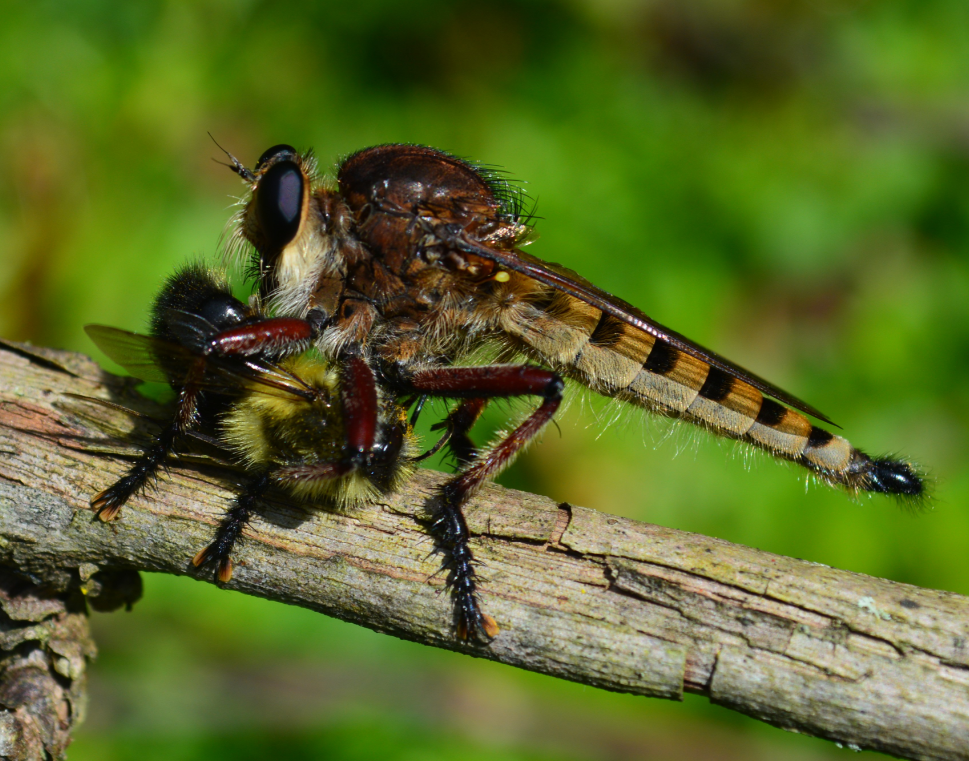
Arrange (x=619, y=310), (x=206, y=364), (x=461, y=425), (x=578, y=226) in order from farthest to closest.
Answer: (x=578, y=226), (x=461, y=425), (x=619, y=310), (x=206, y=364)

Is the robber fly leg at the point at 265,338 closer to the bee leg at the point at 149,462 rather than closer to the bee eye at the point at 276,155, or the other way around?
the bee leg at the point at 149,462

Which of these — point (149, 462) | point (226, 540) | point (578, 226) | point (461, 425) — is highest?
point (578, 226)

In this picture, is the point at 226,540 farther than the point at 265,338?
No

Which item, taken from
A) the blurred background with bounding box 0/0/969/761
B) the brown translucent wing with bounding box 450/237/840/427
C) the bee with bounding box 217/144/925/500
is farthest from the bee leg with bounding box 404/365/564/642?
the blurred background with bounding box 0/0/969/761

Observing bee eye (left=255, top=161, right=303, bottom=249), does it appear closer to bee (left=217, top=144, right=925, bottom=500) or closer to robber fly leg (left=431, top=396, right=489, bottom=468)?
bee (left=217, top=144, right=925, bottom=500)

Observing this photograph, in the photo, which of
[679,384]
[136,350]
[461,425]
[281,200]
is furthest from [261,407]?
[679,384]

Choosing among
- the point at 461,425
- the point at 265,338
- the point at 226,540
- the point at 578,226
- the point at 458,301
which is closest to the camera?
the point at 226,540

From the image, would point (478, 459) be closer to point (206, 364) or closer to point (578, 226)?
point (206, 364)

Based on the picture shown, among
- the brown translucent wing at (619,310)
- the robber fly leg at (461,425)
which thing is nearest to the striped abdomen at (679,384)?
the brown translucent wing at (619,310)
